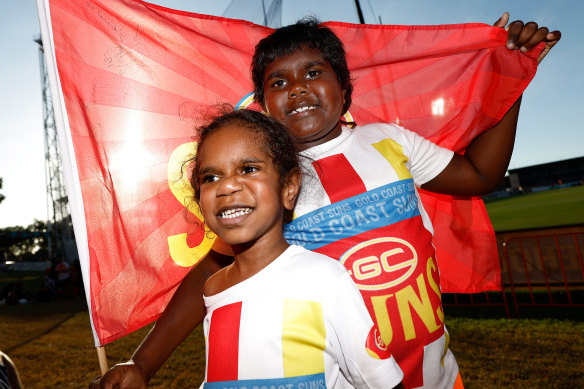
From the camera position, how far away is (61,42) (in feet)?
5.59

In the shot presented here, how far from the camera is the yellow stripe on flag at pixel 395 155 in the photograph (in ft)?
4.51

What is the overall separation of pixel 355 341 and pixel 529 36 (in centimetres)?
152

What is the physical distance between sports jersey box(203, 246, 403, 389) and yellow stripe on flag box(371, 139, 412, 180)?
481mm

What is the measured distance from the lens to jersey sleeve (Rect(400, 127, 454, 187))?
4.92 ft

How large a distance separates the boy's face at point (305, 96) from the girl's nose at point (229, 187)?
0.40 m

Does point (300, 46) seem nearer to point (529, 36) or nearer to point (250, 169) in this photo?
point (250, 169)

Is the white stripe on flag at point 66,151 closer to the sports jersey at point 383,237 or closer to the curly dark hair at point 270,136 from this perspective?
the curly dark hair at point 270,136

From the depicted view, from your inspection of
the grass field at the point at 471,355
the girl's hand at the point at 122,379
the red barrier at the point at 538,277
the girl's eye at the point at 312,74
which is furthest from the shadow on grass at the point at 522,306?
the girl's hand at the point at 122,379

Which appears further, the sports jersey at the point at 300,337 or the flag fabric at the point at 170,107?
the flag fabric at the point at 170,107

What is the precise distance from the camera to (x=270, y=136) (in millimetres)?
1328

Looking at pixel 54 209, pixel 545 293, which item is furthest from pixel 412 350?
pixel 54 209

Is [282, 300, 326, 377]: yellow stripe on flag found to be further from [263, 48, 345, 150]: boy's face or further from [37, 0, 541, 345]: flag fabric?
[37, 0, 541, 345]: flag fabric

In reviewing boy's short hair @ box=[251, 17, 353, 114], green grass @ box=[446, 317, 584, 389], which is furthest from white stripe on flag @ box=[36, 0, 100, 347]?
green grass @ box=[446, 317, 584, 389]

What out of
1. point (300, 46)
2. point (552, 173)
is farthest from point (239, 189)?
point (552, 173)
